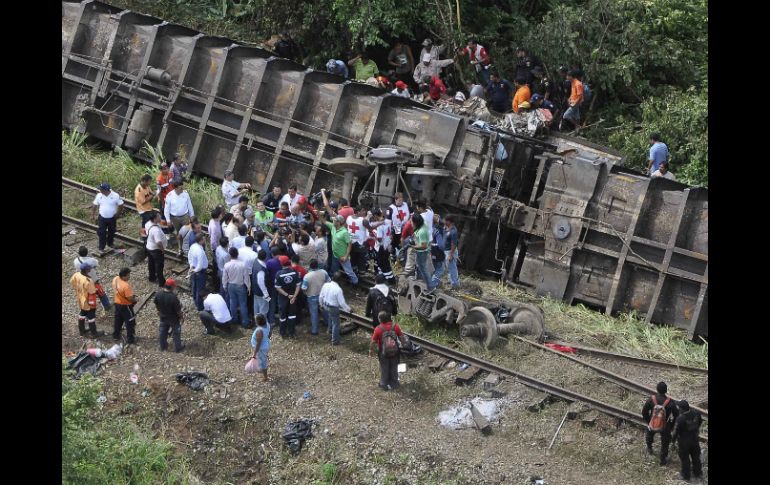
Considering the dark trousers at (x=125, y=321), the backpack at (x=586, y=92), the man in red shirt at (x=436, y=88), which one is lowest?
the dark trousers at (x=125, y=321)

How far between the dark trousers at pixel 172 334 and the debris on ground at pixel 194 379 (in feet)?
2.13

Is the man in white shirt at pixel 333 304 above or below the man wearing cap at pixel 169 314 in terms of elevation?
above

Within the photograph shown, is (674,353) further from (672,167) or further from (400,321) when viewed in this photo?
(672,167)

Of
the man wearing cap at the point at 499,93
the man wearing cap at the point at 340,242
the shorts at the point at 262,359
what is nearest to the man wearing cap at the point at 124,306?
the shorts at the point at 262,359

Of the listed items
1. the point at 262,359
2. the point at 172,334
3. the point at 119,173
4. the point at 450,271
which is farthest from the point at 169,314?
the point at 119,173

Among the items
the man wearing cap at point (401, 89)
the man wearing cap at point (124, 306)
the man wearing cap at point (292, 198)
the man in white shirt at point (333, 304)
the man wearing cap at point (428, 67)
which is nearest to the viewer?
the man wearing cap at point (124, 306)

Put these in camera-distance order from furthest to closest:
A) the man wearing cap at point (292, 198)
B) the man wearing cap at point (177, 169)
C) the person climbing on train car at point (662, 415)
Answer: the man wearing cap at point (177, 169) < the man wearing cap at point (292, 198) < the person climbing on train car at point (662, 415)

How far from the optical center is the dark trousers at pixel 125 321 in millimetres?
13766

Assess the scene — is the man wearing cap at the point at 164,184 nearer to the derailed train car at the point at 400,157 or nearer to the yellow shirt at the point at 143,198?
the yellow shirt at the point at 143,198

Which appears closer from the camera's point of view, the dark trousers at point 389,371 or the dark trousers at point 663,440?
the dark trousers at point 663,440

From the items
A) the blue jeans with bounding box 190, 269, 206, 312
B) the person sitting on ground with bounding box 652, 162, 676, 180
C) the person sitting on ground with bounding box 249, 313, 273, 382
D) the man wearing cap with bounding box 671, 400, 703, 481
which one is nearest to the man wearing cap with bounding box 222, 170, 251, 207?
the blue jeans with bounding box 190, 269, 206, 312

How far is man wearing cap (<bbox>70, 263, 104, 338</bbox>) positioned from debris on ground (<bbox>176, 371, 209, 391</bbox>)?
Answer: 1.65m

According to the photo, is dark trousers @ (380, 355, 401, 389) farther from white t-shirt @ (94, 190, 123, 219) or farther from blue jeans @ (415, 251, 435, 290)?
white t-shirt @ (94, 190, 123, 219)

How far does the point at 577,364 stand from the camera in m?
13.8
